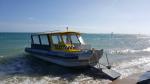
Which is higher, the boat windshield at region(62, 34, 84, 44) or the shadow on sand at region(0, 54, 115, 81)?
the boat windshield at region(62, 34, 84, 44)

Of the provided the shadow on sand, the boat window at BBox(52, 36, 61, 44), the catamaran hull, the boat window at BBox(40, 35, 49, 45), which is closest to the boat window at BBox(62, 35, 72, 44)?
the boat window at BBox(52, 36, 61, 44)

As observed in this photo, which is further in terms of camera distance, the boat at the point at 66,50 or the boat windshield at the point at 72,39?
the boat windshield at the point at 72,39

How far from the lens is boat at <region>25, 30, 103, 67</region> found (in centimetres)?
1827

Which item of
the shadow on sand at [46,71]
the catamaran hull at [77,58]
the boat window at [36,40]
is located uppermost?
Answer: the boat window at [36,40]

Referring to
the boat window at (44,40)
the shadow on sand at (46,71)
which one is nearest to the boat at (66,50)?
the boat window at (44,40)

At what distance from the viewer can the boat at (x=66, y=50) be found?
1827cm

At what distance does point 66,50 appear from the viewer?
19422mm

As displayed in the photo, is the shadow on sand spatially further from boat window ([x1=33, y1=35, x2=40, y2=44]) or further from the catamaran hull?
boat window ([x1=33, y1=35, x2=40, y2=44])

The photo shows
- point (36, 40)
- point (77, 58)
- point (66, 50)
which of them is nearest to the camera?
point (77, 58)

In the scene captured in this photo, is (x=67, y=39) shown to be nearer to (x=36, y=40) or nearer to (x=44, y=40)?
(x=44, y=40)

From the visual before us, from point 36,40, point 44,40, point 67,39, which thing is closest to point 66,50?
point 67,39

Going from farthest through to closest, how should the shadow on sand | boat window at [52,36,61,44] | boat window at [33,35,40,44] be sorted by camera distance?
boat window at [33,35,40,44] < boat window at [52,36,61,44] < the shadow on sand

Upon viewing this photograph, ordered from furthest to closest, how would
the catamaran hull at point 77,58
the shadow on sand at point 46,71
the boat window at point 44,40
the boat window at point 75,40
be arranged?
the boat window at point 44,40 → the boat window at point 75,40 → the catamaran hull at point 77,58 → the shadow on sand at point 46,71

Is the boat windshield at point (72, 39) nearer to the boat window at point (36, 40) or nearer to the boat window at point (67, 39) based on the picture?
the boat window at point (67, 39)
